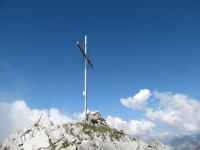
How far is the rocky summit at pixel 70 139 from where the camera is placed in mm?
28584

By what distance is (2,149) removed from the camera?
101 ft

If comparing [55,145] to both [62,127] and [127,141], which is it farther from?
[127,141]

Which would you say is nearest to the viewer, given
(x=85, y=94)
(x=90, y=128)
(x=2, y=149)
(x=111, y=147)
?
(x=111, y=147)

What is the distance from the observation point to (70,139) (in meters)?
30.2

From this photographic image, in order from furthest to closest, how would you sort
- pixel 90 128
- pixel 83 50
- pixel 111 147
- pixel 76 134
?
pixel 83 50 < pixel 90 128 < pixel 76 134 < pixel 111 147

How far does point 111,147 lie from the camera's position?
92.5 feet

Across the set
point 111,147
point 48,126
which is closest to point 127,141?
point 111,147

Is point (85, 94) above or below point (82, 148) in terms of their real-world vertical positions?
above

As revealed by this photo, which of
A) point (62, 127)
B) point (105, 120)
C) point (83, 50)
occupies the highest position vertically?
point (83, 50)

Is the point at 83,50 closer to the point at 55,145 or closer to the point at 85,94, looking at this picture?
the point at 85,94

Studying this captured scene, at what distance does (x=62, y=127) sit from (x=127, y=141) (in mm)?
12434

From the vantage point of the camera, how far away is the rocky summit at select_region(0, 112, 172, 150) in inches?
1125

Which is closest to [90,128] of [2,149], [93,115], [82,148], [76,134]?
[76,134]

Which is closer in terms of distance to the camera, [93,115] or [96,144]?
[96,144]
